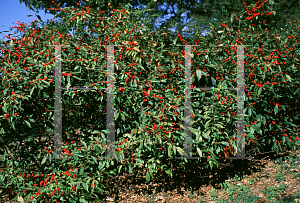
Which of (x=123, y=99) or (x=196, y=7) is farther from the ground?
(x=196, y=7)

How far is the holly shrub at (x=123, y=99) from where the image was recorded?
2990mm

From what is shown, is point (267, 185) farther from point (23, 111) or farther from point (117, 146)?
point (23, 111)

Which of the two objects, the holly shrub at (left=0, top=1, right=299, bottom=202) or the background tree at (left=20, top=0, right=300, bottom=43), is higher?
the background tree at (left=20, top=0, right=300, bottom=43)

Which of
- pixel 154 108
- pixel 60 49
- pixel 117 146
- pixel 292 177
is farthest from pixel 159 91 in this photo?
pixel 292 177

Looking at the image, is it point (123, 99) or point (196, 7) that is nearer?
point (123, 99)

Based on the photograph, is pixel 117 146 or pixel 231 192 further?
pixel 231 192

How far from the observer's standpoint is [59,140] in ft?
11.0

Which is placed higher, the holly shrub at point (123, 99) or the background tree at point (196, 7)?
the background tree at point (196, 7)

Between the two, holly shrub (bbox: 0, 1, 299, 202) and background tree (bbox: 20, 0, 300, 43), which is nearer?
holly shrub (bbox: 0, 1, 299, 202)

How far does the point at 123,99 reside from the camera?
10.5 ft

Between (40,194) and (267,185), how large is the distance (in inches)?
134

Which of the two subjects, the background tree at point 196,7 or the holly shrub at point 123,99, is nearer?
the holly shrub at point 123,99

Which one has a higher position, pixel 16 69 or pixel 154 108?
pixel 16 69

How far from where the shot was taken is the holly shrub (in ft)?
9.81
